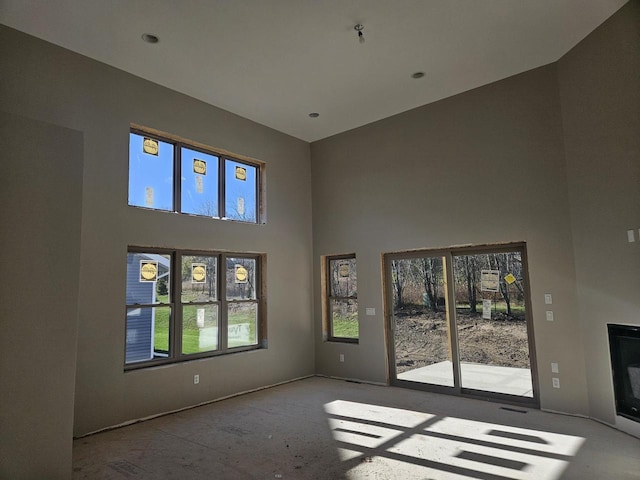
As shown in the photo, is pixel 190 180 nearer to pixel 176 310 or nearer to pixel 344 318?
pixel 176 310

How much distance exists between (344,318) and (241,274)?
187cm

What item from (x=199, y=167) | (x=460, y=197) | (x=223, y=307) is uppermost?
(x=199, y=167)

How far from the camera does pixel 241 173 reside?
614 cm

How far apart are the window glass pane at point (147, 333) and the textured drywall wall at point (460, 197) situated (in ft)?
8.70

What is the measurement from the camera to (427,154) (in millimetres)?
5797

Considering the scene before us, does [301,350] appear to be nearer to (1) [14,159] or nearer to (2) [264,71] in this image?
(2) [264,71]

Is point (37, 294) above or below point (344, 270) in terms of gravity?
below

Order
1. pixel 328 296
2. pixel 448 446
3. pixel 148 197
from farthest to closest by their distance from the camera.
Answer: pixel 328 296
pixel 148 197
pixel 448 446

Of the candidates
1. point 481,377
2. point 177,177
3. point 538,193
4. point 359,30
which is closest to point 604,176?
point 538,193

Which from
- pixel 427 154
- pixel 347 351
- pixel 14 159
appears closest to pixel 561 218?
pixel 427 154

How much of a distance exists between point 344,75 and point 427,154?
1.73 meters

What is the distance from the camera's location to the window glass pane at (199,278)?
207 inches

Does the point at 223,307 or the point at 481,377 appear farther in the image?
the point at 223,307

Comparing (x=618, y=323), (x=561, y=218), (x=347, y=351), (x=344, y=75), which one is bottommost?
(x=347, y=351)
